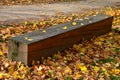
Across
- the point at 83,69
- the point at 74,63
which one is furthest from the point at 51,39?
the point at 83,69

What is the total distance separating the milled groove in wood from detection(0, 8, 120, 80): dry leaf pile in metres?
0.14

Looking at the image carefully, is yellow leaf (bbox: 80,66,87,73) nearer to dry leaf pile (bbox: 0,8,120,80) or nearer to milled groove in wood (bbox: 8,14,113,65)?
dry leaf pile (bbox: 0,8,120,80)

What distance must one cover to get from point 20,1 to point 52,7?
2.76 metres

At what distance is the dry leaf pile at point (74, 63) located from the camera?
17.5ft

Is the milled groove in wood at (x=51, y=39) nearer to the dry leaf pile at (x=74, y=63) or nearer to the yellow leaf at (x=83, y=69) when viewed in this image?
the dry leaf pile at (x=74, y=63)

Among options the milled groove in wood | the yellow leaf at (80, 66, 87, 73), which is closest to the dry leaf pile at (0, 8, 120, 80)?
the yellow leaf at (80, 66, 87, 73)

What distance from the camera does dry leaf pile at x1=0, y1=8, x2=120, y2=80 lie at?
532cm

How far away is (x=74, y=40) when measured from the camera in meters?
6.91

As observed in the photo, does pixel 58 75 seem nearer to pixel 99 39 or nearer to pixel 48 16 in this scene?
pixel 99 39

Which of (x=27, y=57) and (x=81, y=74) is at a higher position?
(x=27, y=57)

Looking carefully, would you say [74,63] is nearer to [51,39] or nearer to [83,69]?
[83,69]

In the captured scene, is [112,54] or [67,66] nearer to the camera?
[67,66]

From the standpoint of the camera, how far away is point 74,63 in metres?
6.00

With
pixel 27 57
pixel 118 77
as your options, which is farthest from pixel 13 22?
pixel 118 77
